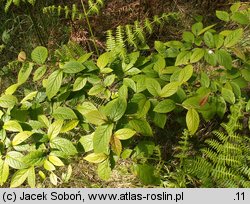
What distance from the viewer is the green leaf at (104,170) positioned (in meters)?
1.84

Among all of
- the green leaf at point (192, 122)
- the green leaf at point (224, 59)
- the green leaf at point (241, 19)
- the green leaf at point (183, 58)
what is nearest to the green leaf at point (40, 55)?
the green leaf at point (183, 58)

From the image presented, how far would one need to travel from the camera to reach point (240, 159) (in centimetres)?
196

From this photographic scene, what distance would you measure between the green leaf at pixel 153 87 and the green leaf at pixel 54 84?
46 cm

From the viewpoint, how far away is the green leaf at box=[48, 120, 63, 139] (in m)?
1.83

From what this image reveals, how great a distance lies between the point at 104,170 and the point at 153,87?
501 millimetres

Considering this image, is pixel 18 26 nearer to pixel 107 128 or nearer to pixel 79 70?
pixel 79 70

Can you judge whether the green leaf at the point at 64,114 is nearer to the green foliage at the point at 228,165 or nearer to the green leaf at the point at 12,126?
the green leaf at the point at 12,126

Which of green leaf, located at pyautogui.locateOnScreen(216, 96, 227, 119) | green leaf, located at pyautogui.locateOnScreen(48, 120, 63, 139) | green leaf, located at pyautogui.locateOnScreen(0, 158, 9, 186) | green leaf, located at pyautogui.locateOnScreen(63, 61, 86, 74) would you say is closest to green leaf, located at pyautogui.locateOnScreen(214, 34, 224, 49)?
green leaf, located at pyautogui.locateOnScreen(216, 96, 227, 119)

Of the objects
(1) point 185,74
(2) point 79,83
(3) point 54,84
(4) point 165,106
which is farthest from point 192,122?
(3) point 54,84

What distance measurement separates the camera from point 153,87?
187 cm

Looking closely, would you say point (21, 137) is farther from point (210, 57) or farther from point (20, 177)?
point (210, 57)

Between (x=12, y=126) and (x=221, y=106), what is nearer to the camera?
(x=12, y=126)

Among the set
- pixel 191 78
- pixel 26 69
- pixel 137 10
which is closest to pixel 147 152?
pixel 191 78
